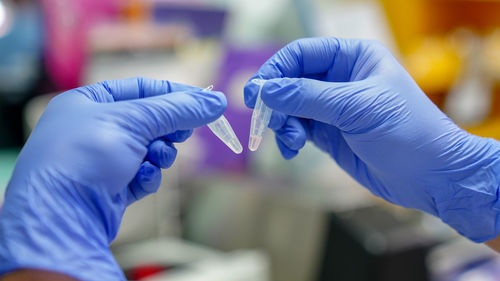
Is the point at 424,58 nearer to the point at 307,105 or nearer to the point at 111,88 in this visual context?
the point at 307,105

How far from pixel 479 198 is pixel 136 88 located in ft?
2.35

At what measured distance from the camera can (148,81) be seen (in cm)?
86

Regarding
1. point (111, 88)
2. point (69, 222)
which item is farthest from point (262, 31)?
point (69, 222)

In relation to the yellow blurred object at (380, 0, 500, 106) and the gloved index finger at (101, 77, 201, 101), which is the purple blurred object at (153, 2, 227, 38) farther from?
the gloved index finger at (101, 77, 201, 101)

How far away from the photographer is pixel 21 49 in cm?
214

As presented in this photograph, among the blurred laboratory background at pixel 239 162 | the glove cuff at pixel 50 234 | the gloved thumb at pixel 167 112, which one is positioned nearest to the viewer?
the glove cuff at pixel 50 234

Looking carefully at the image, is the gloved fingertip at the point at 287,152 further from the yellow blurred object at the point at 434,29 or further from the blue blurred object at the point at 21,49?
the blue blurred object at the point at 21,49

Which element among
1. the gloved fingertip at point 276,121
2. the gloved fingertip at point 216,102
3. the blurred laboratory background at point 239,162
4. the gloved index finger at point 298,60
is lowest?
the blurred laboratory background at point 239,162

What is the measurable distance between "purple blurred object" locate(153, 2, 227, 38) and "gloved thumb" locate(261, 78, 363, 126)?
1.85 meters

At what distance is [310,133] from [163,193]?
38.4 inches

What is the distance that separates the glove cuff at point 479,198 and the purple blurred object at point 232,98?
1267 mm

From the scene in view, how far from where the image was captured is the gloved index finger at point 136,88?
84cm

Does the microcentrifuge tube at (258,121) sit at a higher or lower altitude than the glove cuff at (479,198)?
higher

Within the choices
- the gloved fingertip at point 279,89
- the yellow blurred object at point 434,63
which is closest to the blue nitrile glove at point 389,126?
the gloved fingertip at point 279,89
